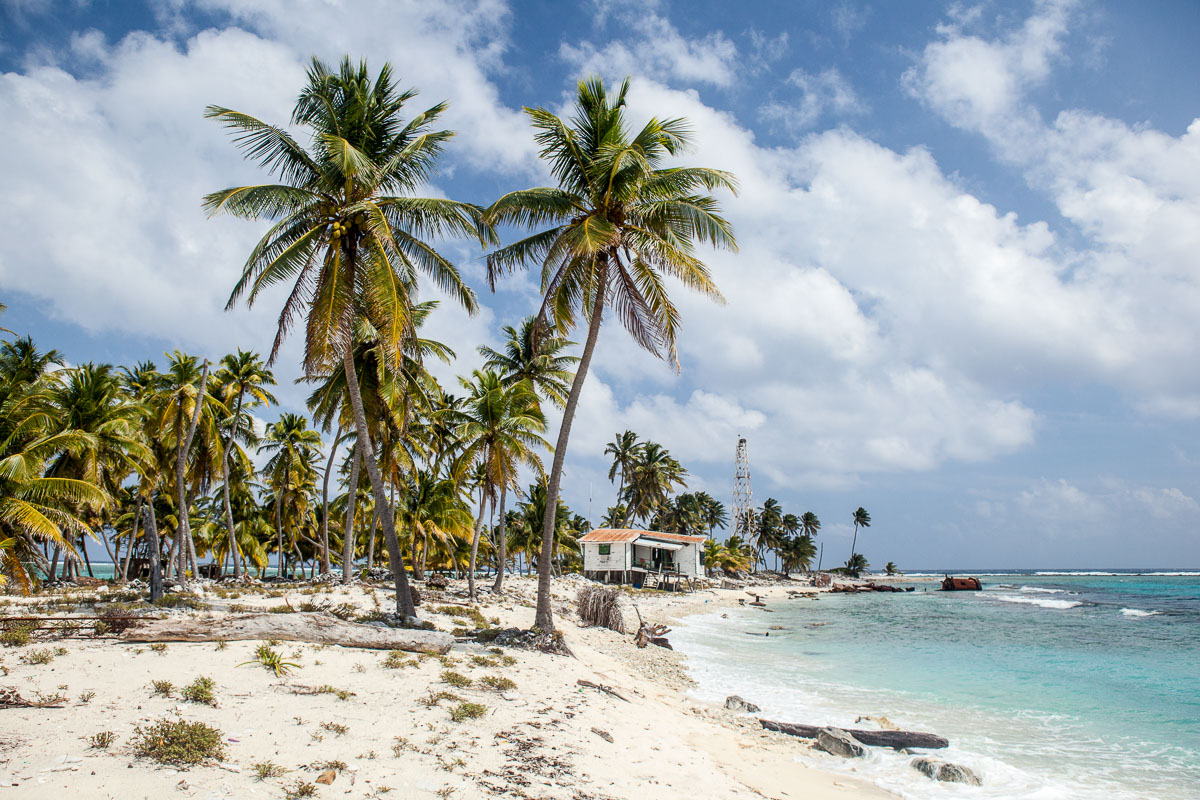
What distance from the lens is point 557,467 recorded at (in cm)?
1302

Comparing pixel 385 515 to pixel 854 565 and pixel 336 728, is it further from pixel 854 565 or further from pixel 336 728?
pixel 854 565

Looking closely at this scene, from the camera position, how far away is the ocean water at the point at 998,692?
930cm

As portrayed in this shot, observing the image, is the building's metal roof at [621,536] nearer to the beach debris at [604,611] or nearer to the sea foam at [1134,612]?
the beach debris at [604,611]

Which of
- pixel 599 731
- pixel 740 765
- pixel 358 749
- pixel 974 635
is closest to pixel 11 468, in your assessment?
pixel 358 749

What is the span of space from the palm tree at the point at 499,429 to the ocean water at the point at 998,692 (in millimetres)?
8070

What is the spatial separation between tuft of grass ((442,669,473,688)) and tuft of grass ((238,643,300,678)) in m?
1.96

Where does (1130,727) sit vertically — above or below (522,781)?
below

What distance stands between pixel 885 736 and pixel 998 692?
7.61m

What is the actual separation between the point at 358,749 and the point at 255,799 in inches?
53.4

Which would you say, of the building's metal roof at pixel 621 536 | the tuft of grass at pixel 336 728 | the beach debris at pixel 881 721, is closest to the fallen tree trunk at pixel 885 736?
the beach debris at pixel 881 721

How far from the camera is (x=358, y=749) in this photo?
622cm

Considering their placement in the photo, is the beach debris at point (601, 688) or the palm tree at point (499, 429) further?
the palm tree at point (499, 429)

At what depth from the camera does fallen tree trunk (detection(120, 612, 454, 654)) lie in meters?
9.05

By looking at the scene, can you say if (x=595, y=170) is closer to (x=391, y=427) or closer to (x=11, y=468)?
(x=11, y=468)
